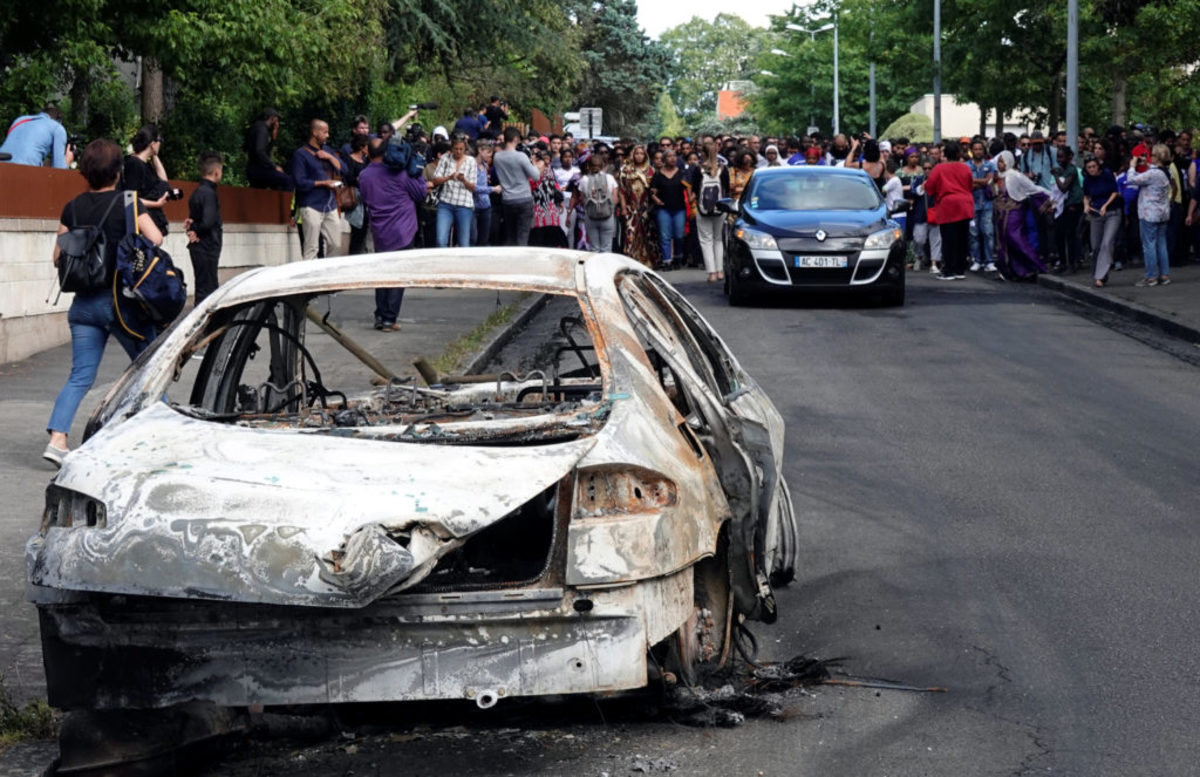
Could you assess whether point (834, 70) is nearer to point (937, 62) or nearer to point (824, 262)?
point (937, 62)

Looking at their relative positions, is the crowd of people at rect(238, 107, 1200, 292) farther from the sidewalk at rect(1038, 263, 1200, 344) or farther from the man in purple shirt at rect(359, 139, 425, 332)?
the man in purple shirt at rect(359, 139, 425, 332)

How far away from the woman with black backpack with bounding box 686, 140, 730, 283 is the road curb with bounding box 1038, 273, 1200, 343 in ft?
14.5

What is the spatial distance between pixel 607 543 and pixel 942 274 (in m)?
21.3

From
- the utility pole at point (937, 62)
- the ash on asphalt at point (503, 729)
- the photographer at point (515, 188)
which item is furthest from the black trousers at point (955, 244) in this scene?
the utility pole at point (937, 62)

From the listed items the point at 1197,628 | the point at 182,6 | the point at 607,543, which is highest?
the point at 182,6

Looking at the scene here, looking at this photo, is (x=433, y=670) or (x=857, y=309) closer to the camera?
(x=433, y=670)

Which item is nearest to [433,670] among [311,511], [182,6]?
[311,511]

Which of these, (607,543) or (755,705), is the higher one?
(607,543)

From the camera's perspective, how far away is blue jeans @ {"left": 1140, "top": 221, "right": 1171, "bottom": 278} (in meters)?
21.4

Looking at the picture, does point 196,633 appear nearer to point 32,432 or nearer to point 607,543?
point 607,543

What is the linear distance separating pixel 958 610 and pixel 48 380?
8635 mm

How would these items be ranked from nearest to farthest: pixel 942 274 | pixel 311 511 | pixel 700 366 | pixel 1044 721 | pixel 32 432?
pixel 311 511 → pixel 1044 721 → pixel 700 366 → pixel 32 432 → pixel 942 274

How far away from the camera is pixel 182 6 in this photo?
63.3ft

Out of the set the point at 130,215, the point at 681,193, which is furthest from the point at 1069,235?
the point at 130,215
